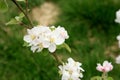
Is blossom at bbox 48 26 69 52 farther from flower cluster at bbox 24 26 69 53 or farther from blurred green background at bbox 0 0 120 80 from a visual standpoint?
blurred green background at bbox 0 0 120 80

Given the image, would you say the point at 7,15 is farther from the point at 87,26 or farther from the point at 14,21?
the point at 14,21

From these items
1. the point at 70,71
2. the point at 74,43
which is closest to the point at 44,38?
the point at 70,71

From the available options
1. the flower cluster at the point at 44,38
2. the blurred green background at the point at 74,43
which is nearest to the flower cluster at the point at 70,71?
the flower cluster at the point at 44,38

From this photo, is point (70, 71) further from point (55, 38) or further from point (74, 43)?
point (74, 43)

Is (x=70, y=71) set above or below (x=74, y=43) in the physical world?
below

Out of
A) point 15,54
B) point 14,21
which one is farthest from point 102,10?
point 14,21

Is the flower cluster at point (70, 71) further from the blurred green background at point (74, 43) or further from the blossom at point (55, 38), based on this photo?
the blurred green background at point (74, 43)
